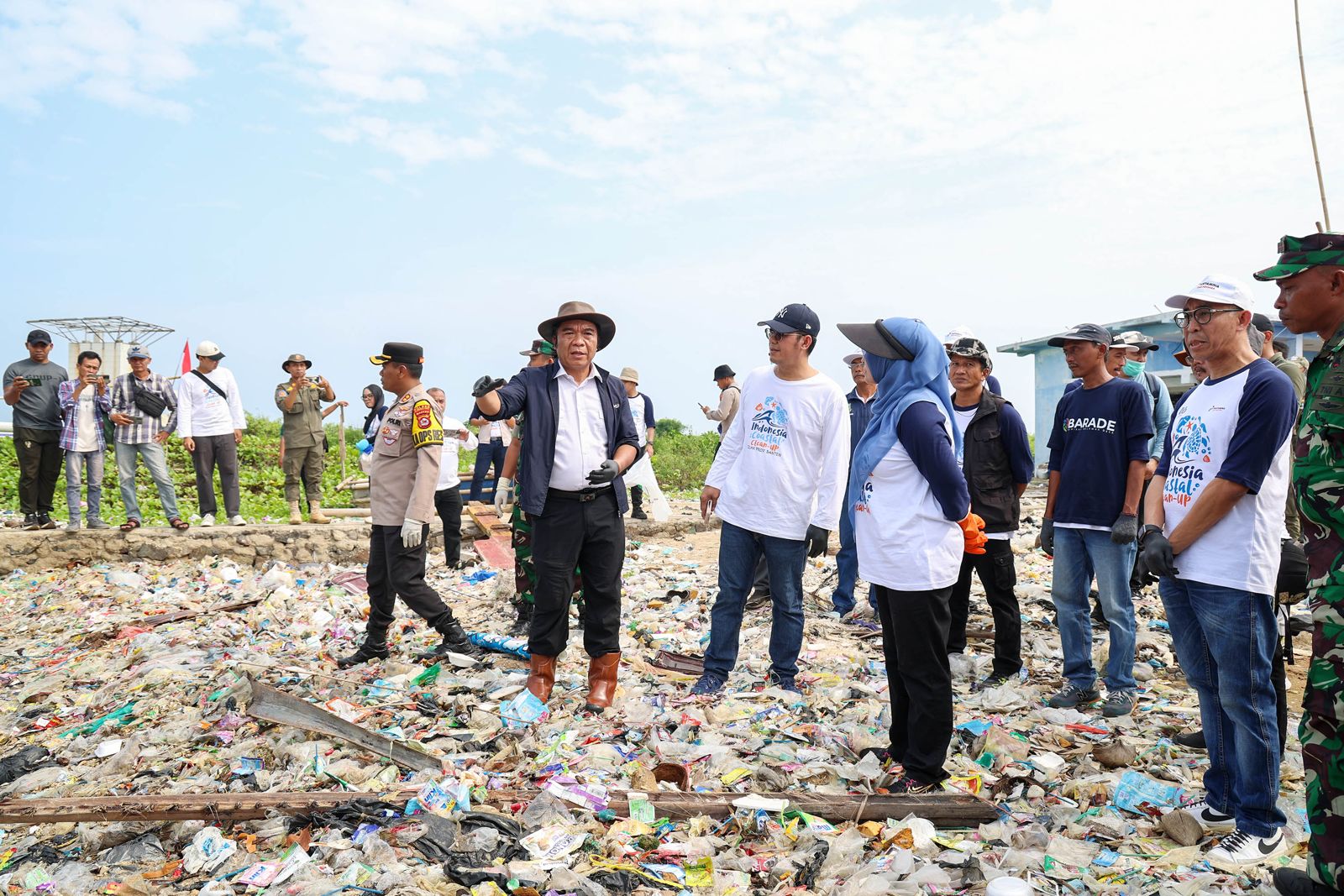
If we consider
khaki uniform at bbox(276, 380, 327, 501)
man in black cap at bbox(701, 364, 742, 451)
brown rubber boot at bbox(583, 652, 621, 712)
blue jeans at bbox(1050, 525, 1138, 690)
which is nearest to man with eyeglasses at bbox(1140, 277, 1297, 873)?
blue jeans at bbox(1050, 525, 1138, 690)

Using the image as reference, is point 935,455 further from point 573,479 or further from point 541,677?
point 541,677

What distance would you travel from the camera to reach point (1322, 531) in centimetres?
257

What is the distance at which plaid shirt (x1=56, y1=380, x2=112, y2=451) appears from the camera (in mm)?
9711

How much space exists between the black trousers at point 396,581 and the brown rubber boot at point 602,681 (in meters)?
1.34

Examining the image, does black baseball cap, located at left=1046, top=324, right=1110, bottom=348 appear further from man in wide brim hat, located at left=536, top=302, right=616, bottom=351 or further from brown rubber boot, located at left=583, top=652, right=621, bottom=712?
brown rubber boot, located at left=583, top=652, right=621, bottom=712

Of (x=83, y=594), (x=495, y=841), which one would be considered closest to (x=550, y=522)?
(x=495, y=841)

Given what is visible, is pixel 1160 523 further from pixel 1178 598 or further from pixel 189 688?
pixel 189 688

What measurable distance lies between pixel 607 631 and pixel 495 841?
1.60 metres

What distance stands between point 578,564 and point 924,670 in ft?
6.67

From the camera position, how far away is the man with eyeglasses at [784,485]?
15.8ft

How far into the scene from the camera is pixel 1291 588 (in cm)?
343

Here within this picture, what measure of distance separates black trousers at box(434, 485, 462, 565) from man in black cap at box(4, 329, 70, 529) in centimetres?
464

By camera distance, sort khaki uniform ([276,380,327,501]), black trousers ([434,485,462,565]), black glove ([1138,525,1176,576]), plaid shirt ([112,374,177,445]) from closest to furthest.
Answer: black glove ([1138,525,1176,576])
black trousers ([434,485,462,565])
plaid shirt ([112,374,177,445])
khaki uniform ([276,380,327,501])

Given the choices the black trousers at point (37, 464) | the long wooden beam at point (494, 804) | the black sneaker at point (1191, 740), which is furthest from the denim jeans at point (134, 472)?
the black sneaker at point (1191, 740)
